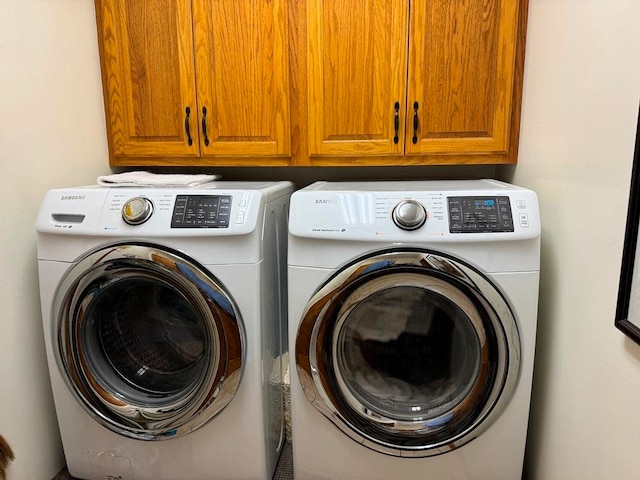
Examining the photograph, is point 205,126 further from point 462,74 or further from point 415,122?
point 462,74

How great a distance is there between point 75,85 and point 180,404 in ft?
3.78

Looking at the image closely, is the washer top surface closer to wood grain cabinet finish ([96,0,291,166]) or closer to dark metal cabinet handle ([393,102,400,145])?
dark metal cabinet handle ([393,102,400,145])

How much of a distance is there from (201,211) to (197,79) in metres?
0.62

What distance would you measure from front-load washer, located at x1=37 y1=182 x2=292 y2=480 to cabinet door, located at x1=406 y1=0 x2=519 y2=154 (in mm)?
606

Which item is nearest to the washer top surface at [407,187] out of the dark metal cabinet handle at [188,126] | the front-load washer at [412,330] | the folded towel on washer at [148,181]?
the front-load washer at [412,330]

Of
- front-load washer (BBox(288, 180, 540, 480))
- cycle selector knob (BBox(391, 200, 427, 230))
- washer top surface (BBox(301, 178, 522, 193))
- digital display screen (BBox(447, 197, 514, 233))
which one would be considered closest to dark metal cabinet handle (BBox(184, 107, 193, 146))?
washer top surface (BBox(301, 178, 522, 193))

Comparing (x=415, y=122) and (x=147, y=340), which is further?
(x=415, y=122)

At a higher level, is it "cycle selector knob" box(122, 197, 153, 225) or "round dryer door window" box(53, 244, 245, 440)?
"cycle selector knob" box(122, 197, 153, 225)

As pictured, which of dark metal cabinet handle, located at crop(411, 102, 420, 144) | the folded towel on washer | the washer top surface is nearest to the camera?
the washer top surface

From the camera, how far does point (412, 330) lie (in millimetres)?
1317

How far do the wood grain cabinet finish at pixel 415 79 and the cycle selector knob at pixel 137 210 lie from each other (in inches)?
24.8

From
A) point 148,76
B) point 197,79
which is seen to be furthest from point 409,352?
point 148,76

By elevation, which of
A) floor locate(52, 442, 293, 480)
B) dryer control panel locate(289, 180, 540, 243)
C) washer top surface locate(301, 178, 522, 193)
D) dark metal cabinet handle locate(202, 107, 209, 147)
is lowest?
floor locate(52, 442, 293, 480)

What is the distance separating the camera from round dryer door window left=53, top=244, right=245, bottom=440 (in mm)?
1200
